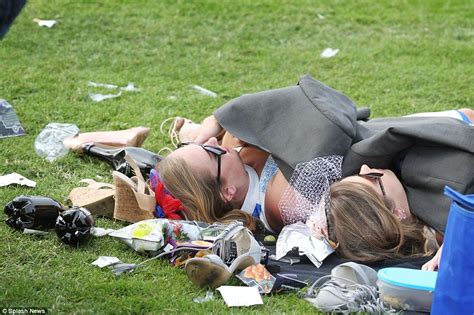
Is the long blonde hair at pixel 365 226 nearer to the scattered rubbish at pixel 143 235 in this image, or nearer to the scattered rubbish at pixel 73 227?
the scattered rubbish at pixel 143 235

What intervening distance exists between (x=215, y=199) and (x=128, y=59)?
3.19m

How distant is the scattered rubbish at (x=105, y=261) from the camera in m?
3.65

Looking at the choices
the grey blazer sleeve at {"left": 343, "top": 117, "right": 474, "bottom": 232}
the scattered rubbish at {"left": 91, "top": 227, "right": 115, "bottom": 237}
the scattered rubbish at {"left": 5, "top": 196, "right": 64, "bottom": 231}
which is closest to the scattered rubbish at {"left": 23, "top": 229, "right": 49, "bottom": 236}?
the scattered rubbish at {"left": 5, "top": 196, "right": 64, "bottom": 231}

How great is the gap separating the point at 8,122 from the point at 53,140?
391 mm

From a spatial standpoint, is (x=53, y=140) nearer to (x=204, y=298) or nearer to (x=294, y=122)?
(x=294, y=122)

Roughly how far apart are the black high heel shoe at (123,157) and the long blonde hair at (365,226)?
4.09ft

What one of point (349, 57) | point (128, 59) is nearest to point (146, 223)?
point (128, 59)

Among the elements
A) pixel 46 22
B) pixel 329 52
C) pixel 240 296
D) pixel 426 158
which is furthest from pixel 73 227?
pixel 46 22

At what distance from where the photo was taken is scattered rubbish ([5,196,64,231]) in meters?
3.90

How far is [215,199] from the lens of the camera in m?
4.30

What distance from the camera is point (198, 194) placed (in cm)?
425

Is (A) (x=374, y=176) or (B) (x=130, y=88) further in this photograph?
(B) (x=130, y=88)

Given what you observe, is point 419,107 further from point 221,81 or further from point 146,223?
point 146,223

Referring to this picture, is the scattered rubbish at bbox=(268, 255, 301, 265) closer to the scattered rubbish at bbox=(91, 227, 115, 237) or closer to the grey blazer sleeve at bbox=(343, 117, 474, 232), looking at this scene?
the grey blazer sleeve at bbox=(343, 117, 474, 232)
